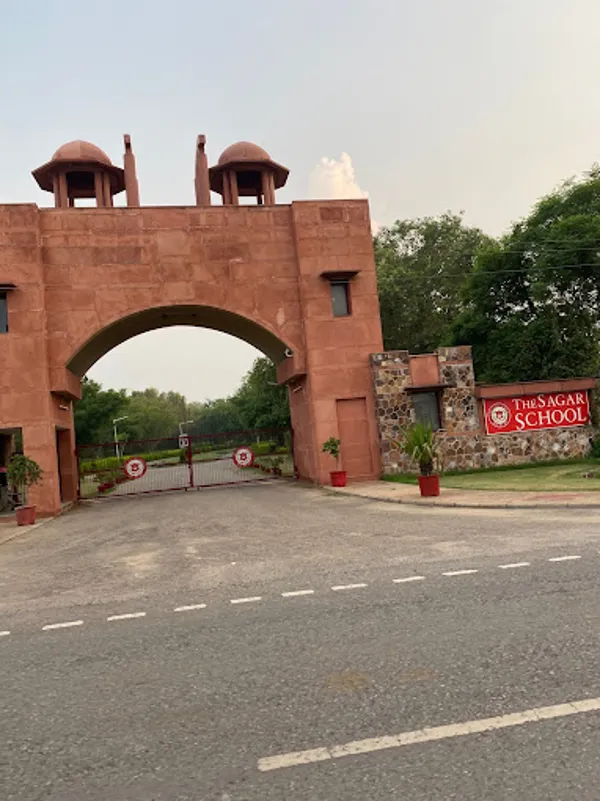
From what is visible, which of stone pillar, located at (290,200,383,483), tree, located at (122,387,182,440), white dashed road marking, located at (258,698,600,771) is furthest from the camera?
tree, located at (122,387,182,440)

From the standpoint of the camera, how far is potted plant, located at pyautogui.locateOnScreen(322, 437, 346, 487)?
22.6 metres

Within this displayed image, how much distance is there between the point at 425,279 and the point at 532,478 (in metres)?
29.5

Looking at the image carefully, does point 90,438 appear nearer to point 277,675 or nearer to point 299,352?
point 299,352

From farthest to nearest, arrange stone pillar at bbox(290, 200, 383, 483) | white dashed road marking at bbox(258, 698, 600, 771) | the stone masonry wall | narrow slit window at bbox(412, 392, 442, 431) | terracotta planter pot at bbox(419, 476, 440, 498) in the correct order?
narrow slit window at bbox(412, 392, 442, 431) → stone pillar at bbox(290, 200, 383, 483) → the stone masonry wall → terracotta planter pot at bbox(419, 476, 440, 498) → white dashed road marking at bbox(258, 698, 600, 771)

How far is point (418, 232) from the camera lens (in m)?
48.8

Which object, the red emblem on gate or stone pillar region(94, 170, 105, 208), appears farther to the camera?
stone pillar region(94, 170, 105, 208)

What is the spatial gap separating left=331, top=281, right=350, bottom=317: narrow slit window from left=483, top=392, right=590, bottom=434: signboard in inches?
258

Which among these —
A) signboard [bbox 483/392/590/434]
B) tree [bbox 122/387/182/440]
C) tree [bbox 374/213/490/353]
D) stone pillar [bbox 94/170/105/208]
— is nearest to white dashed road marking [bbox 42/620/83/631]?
signboard [bbox 483/392/590/434]

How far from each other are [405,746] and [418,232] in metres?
48.5

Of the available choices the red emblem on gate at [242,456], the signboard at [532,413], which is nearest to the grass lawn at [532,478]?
the signboard at [532,413]

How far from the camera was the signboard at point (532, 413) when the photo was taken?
24062 millimetres

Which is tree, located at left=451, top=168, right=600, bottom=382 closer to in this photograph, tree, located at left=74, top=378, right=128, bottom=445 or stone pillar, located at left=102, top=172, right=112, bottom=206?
stone pillar, located at left=102, top=172, right=112, bottom=206

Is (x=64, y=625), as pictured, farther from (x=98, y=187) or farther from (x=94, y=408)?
(x=94, y=408)


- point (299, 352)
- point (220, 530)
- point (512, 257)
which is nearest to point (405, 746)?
point (220, 530)
